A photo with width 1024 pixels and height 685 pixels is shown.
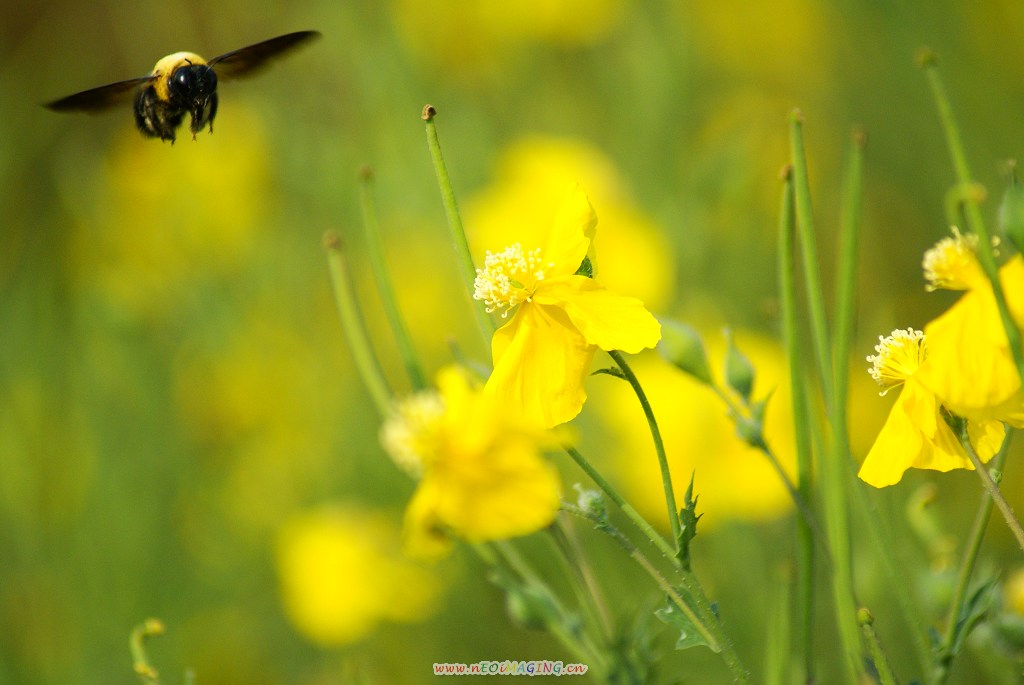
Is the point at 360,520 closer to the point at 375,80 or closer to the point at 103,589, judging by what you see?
the point at 103,589

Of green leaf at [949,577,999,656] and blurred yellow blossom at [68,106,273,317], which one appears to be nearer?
green leaf at [949,577,999,656]

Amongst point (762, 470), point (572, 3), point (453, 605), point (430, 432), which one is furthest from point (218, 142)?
point (430, 432)

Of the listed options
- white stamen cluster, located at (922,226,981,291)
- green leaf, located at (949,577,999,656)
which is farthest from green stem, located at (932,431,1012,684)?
Result: white stamen cluster, located at (922,226,981,291)

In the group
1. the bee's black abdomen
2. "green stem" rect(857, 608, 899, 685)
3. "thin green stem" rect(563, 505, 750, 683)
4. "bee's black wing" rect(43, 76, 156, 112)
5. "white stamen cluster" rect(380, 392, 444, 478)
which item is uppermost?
"bee's black wing" rect(43, 76, 156, 112)

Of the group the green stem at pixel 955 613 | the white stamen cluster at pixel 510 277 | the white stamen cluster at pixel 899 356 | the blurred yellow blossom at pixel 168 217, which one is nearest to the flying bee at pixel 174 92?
the white stamen cluster at pixel 510 277

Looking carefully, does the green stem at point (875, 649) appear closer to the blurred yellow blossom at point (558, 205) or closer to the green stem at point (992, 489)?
the green stem at point (992, 489)

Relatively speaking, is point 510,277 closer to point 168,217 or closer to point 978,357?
point 978,357

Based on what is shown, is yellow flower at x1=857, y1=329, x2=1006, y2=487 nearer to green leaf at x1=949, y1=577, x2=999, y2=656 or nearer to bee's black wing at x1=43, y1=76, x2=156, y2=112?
green leaf at x1=949, y1=577, x2=999, y2=656
